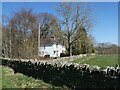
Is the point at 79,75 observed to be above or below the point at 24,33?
below

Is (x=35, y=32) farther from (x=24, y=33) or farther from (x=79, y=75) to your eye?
(x=79, y=75)

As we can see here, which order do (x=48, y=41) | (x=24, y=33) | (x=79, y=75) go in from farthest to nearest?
1. (x=48, y=41)
2. (x=24, y=33)
3. (x=79, y=75)

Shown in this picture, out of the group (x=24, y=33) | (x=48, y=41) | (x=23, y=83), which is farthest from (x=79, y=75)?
(x=48, y=41)

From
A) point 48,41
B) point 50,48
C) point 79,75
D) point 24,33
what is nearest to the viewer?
point 79,75

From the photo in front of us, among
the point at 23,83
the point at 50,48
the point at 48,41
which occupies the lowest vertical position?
the point at 23,83

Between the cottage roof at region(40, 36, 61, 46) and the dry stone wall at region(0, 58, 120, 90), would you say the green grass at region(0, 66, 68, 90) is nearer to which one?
the dry stone wall at region(0, 58, 120, 90)

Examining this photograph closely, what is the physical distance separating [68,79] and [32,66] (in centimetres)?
697

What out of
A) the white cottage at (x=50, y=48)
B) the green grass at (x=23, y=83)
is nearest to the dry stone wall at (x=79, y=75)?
the green grass at (x=23, y=83)

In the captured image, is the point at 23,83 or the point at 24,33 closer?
the point at 23,83

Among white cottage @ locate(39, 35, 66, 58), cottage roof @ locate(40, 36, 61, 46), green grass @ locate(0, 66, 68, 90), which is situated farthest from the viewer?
white cottage @ locate(39, 35, 66, 58)

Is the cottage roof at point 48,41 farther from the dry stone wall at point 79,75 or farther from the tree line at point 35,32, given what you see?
the dry stone wall at point 79,75

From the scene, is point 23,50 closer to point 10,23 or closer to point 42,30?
point 10,23

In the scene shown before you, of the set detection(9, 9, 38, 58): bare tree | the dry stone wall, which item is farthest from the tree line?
the dry stone wall

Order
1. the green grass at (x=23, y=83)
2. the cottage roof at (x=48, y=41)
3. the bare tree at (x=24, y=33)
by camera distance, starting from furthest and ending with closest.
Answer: the cottage roof at (x=48, y=41) < the bare tree at (x=24, y=33) < the green grass at (x=23, y=83)
